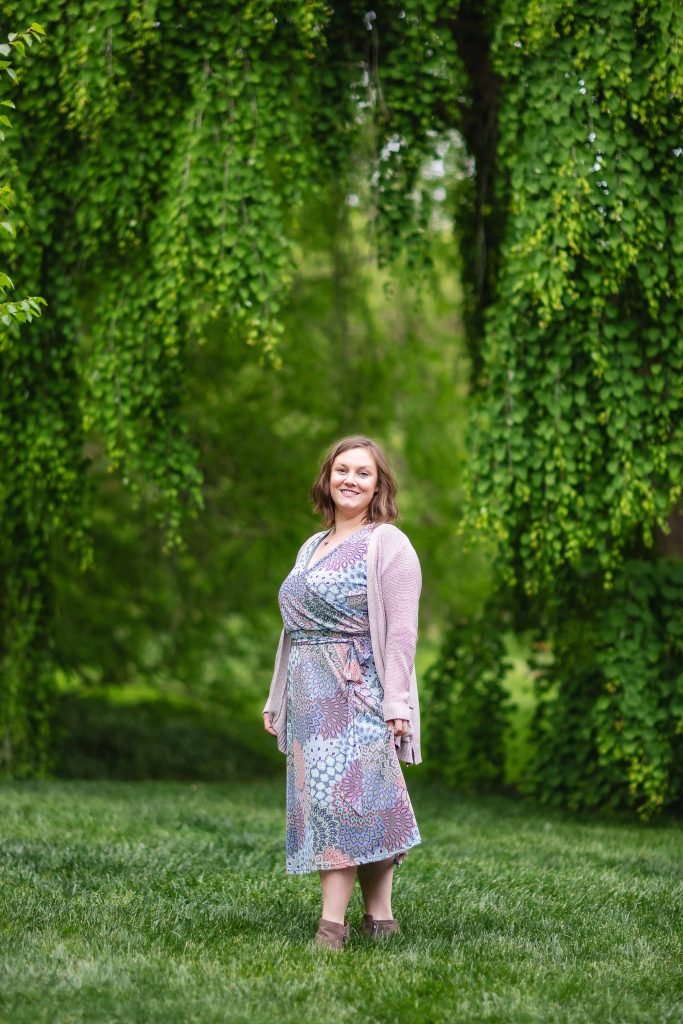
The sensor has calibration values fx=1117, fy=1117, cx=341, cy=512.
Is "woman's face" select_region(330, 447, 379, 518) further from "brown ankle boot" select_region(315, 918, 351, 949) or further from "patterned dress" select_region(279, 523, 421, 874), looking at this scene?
"brown ankle boot" select_region(315, 918, 351, 949)

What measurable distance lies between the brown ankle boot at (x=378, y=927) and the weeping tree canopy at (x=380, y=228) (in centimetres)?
281

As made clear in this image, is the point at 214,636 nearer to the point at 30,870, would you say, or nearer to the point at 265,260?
the point at 265,260

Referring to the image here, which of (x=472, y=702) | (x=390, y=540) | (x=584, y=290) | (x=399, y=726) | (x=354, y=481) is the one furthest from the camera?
(x=472, y=702)

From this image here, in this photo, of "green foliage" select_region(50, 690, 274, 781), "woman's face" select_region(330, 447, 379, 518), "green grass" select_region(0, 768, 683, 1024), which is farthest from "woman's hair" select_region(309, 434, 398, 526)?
"green foliage" select_region(50, 690, 274, 781)

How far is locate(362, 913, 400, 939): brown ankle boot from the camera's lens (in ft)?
13.3

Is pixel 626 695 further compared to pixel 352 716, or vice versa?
pixel 626 695

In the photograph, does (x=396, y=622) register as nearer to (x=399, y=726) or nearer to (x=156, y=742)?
(x=399, y=726)

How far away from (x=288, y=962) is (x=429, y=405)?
26.8 ft

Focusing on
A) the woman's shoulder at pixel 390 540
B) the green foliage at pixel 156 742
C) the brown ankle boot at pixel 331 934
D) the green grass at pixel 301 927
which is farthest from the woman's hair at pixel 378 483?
the green foliage at pixel 156 742

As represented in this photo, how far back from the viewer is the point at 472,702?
8719mm

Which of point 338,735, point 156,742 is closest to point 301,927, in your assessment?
point 338,735

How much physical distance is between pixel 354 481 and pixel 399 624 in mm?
583

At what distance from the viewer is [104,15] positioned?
626 centimetres

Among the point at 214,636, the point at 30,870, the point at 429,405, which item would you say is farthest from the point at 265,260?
the point at 214,636
